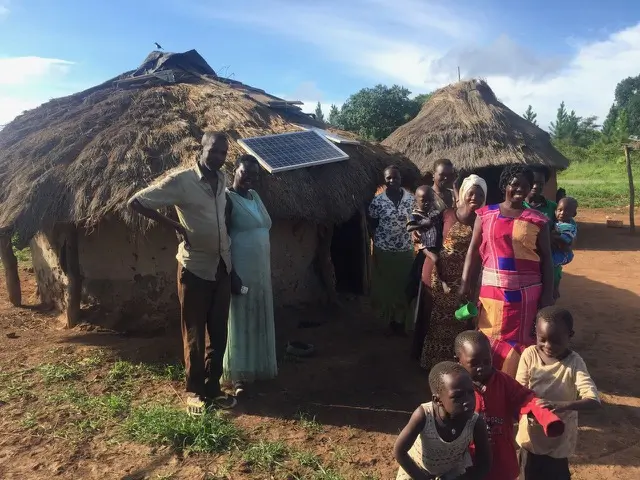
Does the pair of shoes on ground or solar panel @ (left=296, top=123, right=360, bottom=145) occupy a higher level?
solar panel @ (left=296, top=123, right=360, bottom=145)

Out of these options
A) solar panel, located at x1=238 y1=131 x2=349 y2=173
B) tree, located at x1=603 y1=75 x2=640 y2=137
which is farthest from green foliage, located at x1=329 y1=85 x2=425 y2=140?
tree, located at x1=603 y1=75 x2=640 y2=137

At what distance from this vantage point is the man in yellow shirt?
11.2 ft

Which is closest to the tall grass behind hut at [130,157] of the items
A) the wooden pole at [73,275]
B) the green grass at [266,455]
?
the wooden pole at [73,275]

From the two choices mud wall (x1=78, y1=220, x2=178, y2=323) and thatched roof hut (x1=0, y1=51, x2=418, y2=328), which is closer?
thatched roof hut (x1=0, y1=51, x2=418, y2=328)

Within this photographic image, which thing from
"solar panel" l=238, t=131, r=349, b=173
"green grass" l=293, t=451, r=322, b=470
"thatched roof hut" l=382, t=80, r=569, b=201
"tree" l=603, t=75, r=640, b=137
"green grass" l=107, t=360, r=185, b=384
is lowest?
"green grass" l=293, t=451, r=322, b=470

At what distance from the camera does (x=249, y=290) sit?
3889mm

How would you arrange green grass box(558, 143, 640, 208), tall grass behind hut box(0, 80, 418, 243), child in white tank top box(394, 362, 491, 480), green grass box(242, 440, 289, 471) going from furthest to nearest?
green grass box(558, 143, 640, 208), tall grass behind hut box(0, 80, 418, 243), green grass box(242, 440, 289, 471), child in white tank top box(394, 362, 491, 480)

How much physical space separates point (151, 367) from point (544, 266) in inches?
127

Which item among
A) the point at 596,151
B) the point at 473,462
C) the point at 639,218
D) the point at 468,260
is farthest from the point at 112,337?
the point at 596,151

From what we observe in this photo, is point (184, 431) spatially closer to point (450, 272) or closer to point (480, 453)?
point (480, 453)

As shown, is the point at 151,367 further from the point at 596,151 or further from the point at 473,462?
the point at 596,151

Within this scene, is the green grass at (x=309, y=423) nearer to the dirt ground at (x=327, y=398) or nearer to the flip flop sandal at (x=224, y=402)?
the dirt ground at (x=327, y=398)

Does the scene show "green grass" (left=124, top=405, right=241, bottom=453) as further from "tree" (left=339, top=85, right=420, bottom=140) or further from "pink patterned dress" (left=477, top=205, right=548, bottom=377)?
"tree" (left=339, top=85, right=420, bottom=140)

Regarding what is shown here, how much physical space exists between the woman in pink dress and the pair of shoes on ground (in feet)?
6.19
